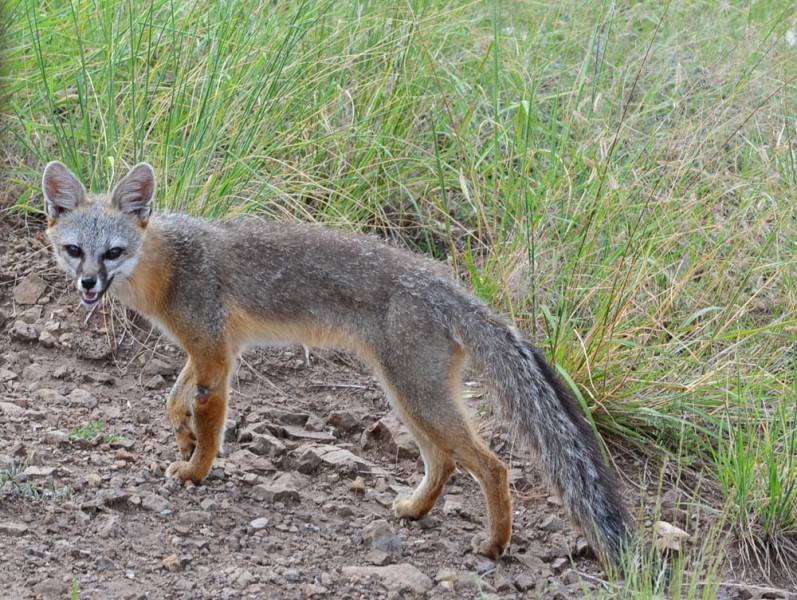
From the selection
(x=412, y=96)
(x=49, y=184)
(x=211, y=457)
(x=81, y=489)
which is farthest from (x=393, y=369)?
(x=412, y=96)

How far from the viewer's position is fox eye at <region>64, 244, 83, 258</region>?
493 centimetres

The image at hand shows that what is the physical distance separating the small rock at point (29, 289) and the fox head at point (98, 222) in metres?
1.21

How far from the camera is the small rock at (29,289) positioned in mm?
6160

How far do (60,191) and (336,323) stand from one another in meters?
1.51

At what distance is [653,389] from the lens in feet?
18.5

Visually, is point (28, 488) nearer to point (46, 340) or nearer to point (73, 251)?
point (73, 251)

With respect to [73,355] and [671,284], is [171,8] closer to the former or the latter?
[73,355]

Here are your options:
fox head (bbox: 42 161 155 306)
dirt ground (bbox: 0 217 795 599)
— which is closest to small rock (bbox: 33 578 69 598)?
dirt ground (bbox: 0 217 795 599)

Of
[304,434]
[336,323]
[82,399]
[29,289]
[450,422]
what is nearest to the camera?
[450,422]

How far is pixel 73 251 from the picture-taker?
16.2 ft

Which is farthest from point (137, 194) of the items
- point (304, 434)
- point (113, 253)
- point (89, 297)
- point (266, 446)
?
point (304, 434)

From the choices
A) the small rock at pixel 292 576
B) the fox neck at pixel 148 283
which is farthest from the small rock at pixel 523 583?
the fox neck at pixel 148 283

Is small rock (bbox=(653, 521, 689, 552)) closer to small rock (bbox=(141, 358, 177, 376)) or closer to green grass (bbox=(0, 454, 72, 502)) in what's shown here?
green grass (bbox=(0, 454, 72, 502))

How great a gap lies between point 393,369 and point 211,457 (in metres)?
1.06
